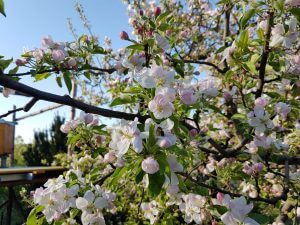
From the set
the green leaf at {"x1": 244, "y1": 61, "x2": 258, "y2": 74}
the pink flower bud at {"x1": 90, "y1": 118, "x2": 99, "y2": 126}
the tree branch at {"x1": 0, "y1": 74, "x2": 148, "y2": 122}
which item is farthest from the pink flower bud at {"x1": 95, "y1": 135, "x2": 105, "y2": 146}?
the green leaf at {"x1": 244, "y1": 61, "x2": 258, "y2": 74}

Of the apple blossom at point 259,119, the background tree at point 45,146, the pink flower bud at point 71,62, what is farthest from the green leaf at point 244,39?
the background tree at point 45,146

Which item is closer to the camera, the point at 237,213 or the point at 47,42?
the point at 237,213

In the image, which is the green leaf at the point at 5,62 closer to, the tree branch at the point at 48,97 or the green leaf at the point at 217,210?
the tree branch at the point at 48,97

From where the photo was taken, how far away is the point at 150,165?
37.8 inches

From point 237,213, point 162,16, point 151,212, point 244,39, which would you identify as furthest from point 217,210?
point 151,212

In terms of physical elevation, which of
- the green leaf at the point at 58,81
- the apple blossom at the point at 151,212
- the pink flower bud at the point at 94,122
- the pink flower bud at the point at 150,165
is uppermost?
the green leaf at the point at 58,81

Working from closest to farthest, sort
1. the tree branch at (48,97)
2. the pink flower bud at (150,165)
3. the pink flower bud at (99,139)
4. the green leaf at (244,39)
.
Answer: the pink flower bud at (150,165) → the tree branch at (48,97) → the green leaf at (244,39) → the pink flower bud at (99,139)

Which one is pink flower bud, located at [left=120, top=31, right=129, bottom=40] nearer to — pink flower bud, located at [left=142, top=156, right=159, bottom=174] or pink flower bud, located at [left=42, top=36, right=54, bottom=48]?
pink flower bud, located at [left=42, top=36, right=54, bottom=48]

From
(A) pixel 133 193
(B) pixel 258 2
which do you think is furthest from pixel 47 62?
(A) pixel 133 193

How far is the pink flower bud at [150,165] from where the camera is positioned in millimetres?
960

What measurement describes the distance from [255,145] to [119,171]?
72cm

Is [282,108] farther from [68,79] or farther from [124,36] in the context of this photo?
[68,79]

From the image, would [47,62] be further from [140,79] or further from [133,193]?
[133,193]

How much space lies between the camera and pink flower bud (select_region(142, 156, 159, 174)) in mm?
960
